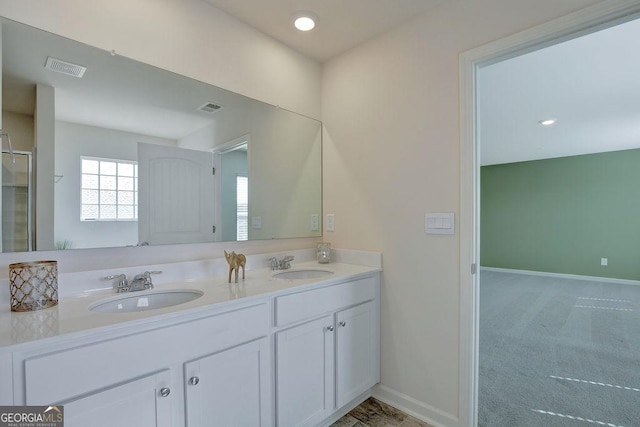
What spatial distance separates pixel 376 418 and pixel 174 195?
172 cm

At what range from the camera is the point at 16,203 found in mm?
1243

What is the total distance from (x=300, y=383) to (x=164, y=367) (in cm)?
70

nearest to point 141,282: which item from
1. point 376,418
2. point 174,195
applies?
point 174,195

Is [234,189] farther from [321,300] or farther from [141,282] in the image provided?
[321,300]

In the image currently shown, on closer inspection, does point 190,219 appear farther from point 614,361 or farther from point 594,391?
point 614,361

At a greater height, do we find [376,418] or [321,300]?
[321,300]

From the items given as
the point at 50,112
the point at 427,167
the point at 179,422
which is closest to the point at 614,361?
the point at 427,167

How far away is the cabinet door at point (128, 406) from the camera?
0.91m

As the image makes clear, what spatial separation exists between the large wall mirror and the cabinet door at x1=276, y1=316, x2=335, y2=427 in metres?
0.75

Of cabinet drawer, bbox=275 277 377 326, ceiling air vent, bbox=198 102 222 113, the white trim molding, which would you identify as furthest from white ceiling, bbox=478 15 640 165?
ceiling air vent, bbox=198 102 222 113

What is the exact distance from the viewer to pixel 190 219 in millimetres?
1727

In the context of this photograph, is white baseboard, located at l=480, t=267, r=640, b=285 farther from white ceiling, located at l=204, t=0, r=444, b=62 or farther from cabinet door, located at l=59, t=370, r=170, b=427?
cabinet door, located at l=59, t=370, r=170, b=427

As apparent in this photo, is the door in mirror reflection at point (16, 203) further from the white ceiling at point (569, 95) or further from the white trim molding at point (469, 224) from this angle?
the white ceiling at point (569, 95)

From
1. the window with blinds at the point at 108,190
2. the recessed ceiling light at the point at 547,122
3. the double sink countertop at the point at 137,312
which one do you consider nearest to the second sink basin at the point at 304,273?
the double sink countertop at the point at 137,312
